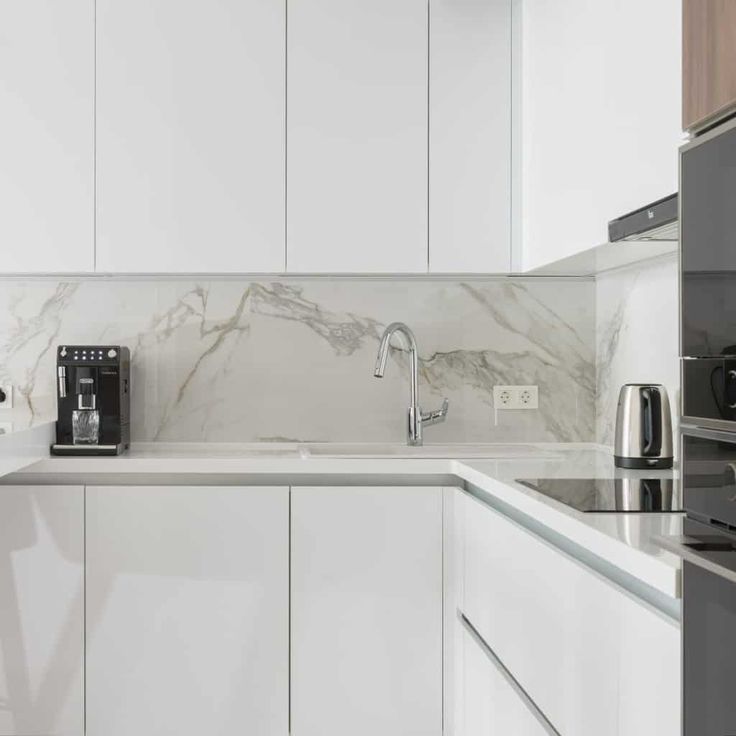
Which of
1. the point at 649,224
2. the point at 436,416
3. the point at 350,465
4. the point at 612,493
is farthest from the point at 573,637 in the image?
the point at 436,416

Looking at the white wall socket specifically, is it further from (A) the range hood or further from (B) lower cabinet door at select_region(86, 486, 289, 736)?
(A) the range hood

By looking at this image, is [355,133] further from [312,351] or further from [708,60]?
[708,60]

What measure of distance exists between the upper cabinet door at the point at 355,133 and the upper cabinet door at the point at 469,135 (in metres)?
0.04

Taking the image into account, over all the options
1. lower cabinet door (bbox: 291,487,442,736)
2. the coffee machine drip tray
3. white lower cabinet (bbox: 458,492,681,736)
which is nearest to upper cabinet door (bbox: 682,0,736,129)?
white lower cabinet (bbox: 458,492,681,736)

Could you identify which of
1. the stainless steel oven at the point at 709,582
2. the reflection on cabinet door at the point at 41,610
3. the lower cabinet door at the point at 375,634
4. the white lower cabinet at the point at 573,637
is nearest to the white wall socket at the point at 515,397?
the lower cabinet door at the point at 375,634

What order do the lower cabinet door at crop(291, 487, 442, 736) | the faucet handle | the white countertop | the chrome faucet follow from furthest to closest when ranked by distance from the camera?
the faucet handle → the chrome faucet → the lower cabinet door at crop(291, 487, 442, 736) → the white countertop

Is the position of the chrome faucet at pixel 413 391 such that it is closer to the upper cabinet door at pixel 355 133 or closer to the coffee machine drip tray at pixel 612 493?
the upper cabinet door at pixel 355 133

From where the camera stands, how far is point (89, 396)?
9.64ft

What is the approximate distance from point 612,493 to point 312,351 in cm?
148

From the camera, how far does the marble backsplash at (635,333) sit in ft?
8.46

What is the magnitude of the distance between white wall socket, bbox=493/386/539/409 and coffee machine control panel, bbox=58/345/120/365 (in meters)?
1.26

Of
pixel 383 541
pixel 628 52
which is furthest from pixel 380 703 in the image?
pixel 628 52

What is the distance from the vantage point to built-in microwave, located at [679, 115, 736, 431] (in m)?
0.88

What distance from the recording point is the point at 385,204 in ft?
9.48
